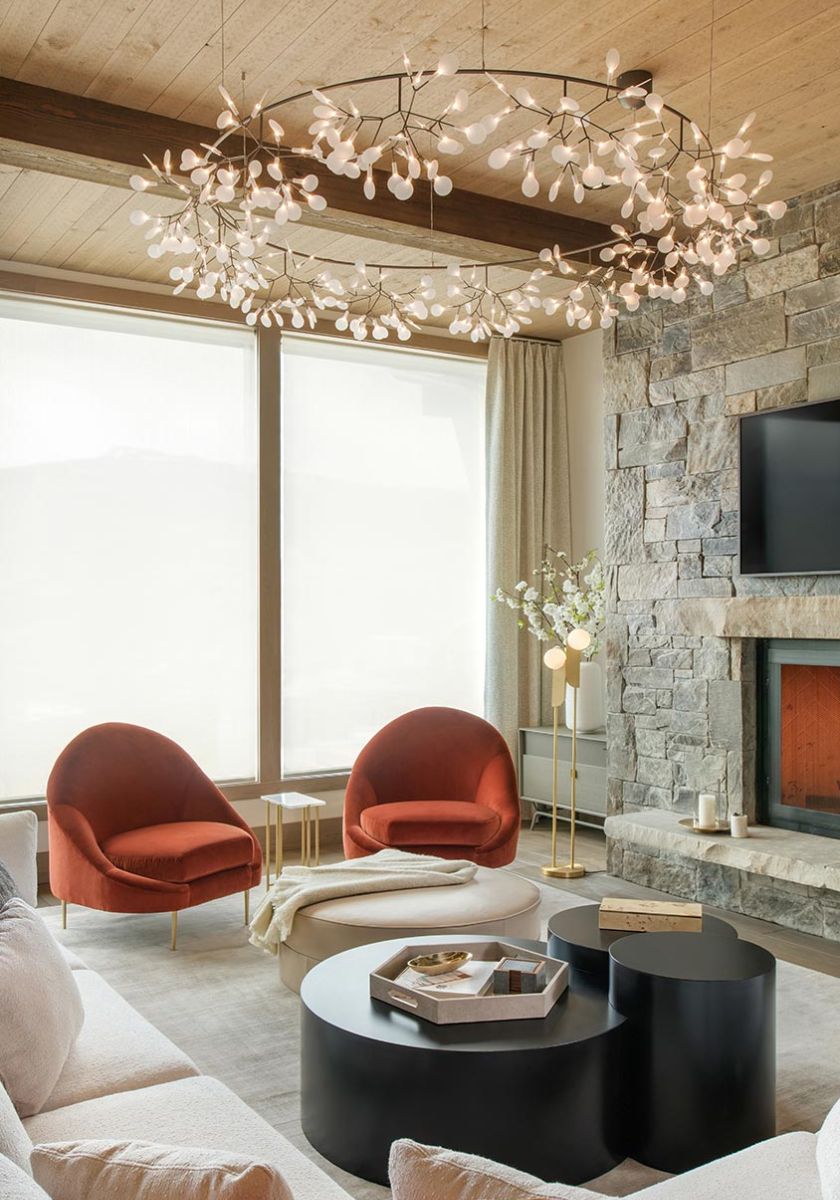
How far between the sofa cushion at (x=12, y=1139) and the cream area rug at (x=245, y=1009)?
1161mm

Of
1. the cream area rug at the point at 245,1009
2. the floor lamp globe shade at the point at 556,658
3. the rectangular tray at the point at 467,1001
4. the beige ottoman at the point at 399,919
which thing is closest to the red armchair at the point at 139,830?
the cream area rug at the point at 245,1009

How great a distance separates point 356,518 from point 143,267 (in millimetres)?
1715

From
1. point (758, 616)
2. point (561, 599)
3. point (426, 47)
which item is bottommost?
point (758, 616)

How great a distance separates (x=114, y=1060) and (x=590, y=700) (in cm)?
407

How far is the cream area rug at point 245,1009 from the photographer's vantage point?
2.73 meters

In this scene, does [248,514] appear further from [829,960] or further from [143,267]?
[829,960]

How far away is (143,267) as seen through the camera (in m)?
5.13

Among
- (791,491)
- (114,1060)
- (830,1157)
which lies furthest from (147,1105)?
(791,491)

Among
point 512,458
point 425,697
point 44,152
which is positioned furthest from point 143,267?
point 425,697

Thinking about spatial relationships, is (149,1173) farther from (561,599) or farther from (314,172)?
(561,599)

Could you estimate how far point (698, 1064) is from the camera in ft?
7.97

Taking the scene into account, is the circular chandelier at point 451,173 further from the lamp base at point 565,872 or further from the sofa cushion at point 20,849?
the lamp base at point 565,872

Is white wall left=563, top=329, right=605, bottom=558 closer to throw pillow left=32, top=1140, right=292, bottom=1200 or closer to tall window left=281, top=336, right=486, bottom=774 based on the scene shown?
tall window left=281, top=336, right=486, bottom=774

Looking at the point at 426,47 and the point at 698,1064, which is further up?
the point at 426,47
